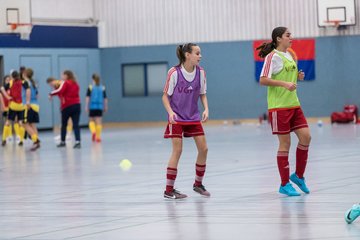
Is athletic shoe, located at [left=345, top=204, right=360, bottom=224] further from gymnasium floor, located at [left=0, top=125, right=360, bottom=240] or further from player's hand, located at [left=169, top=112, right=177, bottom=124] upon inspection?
player's hand, located at [left=169, top=112, right=177, bottom=124]

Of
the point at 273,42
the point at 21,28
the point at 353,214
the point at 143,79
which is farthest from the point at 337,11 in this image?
the point at 353,214

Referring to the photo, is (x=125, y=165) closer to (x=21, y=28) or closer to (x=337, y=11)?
(x=21, y=28)

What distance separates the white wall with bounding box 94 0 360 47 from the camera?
41.2 meters

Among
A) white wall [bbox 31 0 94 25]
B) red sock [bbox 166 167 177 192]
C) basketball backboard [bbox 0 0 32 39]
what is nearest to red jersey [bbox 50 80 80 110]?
basketball backboard [bbox 0 0 32 39]

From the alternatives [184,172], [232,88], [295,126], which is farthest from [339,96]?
[295,126]

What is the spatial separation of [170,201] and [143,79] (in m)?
31.9

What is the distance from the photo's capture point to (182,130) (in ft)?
43.5

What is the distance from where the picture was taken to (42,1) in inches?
1666

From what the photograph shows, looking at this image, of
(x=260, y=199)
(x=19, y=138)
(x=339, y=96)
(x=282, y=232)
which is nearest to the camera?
(x=282, y=232)

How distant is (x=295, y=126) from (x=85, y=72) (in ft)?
104

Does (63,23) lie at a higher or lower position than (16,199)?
higher

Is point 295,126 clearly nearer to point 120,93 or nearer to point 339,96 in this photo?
point 339,96

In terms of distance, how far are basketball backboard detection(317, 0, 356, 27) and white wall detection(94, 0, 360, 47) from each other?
467mm

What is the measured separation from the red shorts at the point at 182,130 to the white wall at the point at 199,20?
90.2 feet
